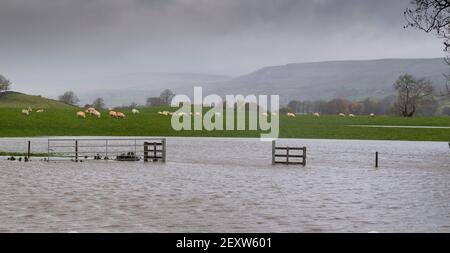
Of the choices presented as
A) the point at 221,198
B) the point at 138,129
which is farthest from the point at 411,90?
the point at 221,198

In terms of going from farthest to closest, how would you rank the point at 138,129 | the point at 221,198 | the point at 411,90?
the point at 411,90 < the point at 138,129 < the point at 221,198

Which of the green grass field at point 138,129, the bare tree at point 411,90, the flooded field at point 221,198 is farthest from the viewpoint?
the bare tree at point 411,90

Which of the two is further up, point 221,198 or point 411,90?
point 411,90

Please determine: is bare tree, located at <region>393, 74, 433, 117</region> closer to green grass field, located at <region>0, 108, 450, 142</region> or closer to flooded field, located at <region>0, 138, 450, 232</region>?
green grass field, located at <region>0, 108, 450, 142</region>

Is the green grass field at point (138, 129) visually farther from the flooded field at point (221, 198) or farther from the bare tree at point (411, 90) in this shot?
the flooded field at point (221, 198)

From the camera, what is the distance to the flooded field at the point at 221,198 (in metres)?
19.4

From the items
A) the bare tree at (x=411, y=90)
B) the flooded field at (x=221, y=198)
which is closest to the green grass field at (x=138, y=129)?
the bare tree at (x=411, y=90)

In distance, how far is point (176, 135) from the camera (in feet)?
333

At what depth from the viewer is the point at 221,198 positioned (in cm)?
2631

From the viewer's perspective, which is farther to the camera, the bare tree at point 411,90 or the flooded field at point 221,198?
the bare tree at point 411,90

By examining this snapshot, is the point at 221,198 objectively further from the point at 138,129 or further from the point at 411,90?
Result: the point at 411,90

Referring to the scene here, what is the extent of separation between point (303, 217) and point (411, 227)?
3.47m

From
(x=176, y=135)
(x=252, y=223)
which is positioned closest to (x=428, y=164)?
(x=252, y=223)

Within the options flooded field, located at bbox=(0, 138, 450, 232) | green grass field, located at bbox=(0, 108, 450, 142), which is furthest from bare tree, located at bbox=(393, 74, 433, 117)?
flooded field, located at bbox=(0, 138, 450, 232)
